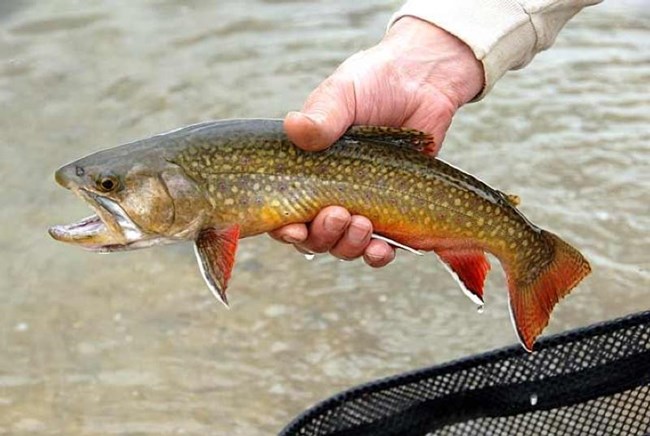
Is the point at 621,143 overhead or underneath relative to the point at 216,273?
underneath

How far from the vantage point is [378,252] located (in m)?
2.57

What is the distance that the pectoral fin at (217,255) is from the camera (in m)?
2.22

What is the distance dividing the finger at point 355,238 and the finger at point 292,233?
0.33 ft

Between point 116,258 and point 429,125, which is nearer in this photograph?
point 429,125

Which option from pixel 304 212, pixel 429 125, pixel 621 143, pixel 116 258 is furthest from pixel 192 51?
pixel 304 212

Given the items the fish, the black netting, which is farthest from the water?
the fish

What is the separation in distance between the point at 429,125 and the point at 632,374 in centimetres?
93

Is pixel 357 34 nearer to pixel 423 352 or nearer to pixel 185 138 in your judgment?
pixel 423 352

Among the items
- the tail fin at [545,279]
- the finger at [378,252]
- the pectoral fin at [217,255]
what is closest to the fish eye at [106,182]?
the pectoral fin at [217,255]

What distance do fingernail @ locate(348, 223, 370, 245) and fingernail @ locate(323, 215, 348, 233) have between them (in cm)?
3

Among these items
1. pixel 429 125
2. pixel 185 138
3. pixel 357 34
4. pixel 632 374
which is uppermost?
pixel 185 138

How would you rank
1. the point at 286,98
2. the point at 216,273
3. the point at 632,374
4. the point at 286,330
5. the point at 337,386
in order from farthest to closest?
the point at 286,98 < the point at 286,330 < the point at 337,386 < the point at 632,374 < the point at 216,273

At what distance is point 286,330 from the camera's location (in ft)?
13.4

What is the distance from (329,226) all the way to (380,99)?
53 cm
